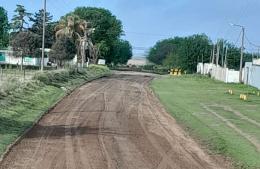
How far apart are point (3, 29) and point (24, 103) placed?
372 ft

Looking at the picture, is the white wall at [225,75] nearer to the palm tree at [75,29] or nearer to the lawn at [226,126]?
the palm tree at [75,29]

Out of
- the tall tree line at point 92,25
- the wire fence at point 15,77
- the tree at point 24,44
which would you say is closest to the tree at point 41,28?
the tall tree line at point 92,25

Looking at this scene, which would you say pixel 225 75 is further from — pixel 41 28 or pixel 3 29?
pixel 3 29

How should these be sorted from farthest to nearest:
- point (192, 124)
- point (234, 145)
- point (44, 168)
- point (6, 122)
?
1. point (192, 124)
2. point (6, 122)
3. point (234, 145)
4. point (44, 168)

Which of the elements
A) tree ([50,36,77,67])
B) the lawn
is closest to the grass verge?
the lawn

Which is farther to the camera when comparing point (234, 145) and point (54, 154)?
point (234, 145)

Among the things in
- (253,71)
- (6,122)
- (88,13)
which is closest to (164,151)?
(6,122)

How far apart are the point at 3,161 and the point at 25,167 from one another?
81 centimetres

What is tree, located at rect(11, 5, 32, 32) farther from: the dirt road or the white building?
the dirt road

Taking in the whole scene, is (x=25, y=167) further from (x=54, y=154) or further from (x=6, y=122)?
(x=6, y=122)

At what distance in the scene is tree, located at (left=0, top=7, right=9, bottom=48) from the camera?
5186 inches

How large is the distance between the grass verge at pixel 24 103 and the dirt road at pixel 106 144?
0.49 meters

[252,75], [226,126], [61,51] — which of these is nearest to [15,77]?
[226,126]

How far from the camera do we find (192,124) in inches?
914
